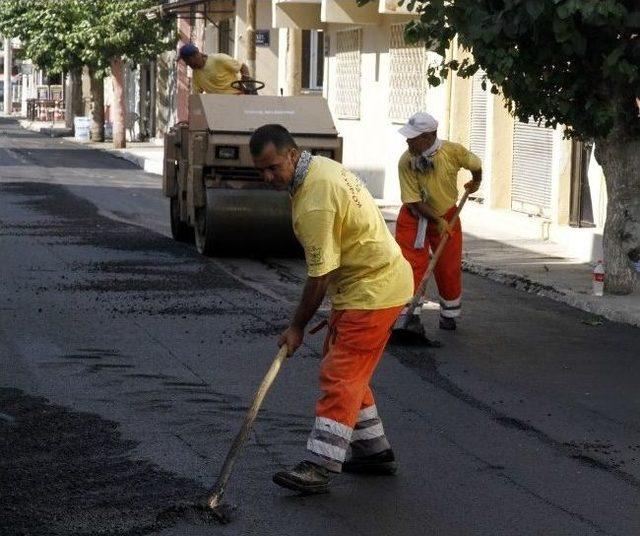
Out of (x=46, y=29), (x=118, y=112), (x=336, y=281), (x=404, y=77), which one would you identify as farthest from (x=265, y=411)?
(x=46, y=29)

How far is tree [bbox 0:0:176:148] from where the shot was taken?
45.3 metres

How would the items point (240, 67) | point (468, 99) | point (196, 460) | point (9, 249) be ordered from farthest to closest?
point (468, 99) < point (240, 67) < point (9, 249) < point (196, 460)

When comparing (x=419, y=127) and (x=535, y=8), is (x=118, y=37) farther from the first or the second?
(x=419, y=127)

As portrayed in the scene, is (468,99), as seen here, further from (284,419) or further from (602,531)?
(602,531)

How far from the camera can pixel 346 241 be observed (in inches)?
274

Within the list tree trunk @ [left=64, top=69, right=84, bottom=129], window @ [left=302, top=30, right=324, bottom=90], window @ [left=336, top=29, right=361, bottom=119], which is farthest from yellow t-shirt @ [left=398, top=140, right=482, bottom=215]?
tree trunk @ [left=64, top=69, right=84, bottom=129]

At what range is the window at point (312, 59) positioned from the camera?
115 ft

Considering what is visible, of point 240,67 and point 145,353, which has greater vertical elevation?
point 240,67

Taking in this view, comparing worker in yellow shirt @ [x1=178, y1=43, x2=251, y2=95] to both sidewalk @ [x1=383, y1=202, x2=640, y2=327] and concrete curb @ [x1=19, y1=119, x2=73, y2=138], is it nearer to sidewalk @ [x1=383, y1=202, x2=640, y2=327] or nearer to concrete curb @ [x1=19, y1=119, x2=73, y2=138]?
sidewalk @ [x1=383, y1=202, x2=640, y2=327]

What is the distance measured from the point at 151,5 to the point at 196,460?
40.0m

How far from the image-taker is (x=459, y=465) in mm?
7574

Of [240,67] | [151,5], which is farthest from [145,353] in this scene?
[151,5]

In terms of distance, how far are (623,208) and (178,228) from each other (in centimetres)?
602

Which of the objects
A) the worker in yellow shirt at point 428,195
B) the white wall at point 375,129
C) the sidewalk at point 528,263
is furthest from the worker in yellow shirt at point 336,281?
the white wall at point 375,129
